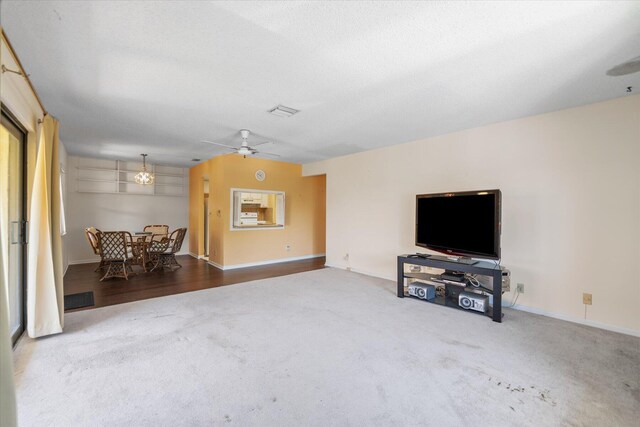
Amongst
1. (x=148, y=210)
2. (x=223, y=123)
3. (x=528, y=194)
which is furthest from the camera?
(x=148, y=210)

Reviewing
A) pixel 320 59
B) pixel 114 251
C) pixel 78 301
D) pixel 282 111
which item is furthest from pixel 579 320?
pixel 114 251

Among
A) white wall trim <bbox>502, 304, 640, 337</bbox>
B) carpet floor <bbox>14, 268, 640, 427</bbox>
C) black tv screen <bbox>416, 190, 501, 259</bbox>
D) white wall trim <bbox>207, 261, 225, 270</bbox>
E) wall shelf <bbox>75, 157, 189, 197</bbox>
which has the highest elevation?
wall shelf <bbox>75, 157, 189, 197</bbox>

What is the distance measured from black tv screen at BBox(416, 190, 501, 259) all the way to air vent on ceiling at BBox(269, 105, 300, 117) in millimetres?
2260

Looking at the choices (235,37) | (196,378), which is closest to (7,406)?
(196,378)

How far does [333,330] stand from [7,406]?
2395 mm

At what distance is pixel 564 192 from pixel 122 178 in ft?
28.3

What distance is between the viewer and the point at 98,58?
2328mm

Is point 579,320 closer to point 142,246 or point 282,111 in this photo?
point 282,111

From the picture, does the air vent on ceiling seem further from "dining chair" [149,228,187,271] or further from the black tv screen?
"dining chair" [149,228,187,271]

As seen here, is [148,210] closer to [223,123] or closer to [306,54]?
[223,123]

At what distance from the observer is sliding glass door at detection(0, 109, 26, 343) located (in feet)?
8.21

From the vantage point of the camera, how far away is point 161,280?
16.4 feet

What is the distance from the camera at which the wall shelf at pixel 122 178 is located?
21.9 feet

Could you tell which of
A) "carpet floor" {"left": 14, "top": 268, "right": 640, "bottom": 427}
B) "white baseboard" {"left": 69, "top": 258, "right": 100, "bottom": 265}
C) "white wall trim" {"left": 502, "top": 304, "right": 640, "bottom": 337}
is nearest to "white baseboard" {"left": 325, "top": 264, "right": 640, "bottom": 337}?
"white wall trim" {"left": 502, "top": 304, "right": 640, "bottom": 337}
